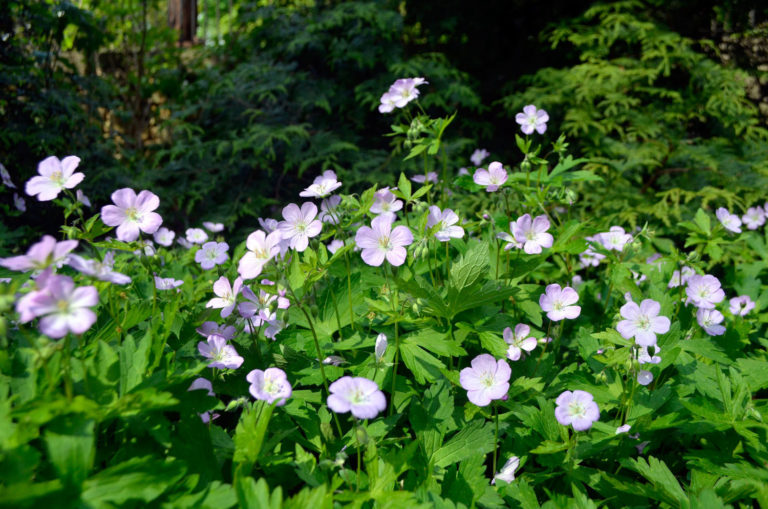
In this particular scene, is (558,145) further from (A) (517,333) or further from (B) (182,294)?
(B) (182,294)

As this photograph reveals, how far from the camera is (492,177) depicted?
66.9 inches

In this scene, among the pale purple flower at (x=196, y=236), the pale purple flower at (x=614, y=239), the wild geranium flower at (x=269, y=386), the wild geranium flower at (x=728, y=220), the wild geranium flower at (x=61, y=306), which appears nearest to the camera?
the wild geranium flower at (x=61, y=306)

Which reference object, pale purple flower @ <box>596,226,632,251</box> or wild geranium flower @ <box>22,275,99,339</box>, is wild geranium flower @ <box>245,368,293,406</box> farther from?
pale purple flower @ <box>596,226,632,251</box>

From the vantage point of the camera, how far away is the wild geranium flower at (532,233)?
1.58 meters

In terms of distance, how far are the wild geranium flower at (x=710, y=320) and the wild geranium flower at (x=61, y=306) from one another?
1.85 metres

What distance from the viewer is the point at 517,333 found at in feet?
5.13

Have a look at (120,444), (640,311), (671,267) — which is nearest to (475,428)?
(640,311)

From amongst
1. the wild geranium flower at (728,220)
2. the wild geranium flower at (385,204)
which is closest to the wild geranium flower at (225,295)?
the wild geranium flower at (385,204)

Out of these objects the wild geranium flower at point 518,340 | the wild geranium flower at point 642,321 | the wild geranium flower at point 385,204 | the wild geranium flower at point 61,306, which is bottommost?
the wild geranium flower at point 518,340

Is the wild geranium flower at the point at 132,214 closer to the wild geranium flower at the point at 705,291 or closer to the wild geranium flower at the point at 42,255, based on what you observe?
the wild geranium flower at the point at 42,255

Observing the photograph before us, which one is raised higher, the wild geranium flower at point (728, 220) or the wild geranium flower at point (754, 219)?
the wild geranium flower at point (728, 220)

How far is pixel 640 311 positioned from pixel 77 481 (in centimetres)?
136

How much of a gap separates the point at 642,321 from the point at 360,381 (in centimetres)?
83

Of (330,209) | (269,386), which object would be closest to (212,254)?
(330,209)
